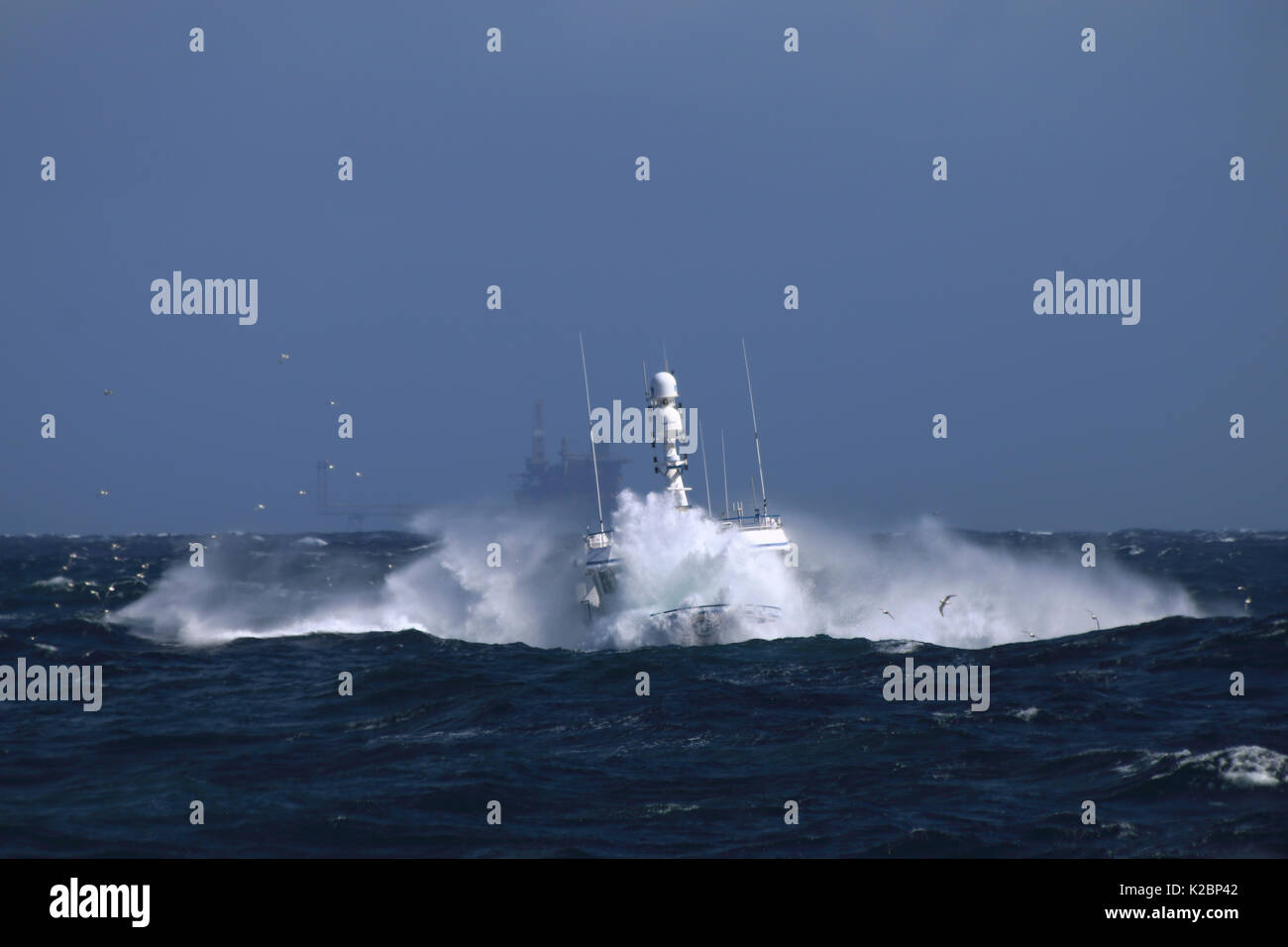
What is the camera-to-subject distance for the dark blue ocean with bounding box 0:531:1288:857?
18984 mm

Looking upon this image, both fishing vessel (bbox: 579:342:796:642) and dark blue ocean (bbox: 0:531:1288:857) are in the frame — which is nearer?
dark blue ocean (bbox: 0:531:1288:857)

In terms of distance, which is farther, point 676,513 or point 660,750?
point 676,513

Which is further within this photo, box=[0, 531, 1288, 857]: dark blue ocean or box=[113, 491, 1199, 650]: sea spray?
box=[113, 491, 1199, 650]: sea spray

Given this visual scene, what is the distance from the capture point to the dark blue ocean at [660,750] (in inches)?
747

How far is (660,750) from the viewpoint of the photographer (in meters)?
25.5

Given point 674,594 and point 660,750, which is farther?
point 674,594

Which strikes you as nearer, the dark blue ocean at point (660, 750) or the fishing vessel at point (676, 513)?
the dark blue ocean at point (660, 750)

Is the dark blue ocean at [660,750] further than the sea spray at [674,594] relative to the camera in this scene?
No

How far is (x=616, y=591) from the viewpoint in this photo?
43438 millimetres

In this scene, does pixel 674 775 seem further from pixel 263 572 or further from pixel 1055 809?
pixel 263 572

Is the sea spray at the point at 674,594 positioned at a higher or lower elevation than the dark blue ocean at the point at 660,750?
higher

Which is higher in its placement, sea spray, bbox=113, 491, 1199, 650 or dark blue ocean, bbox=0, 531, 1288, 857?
sea spray, bbox=113, 491, 1199, 650
